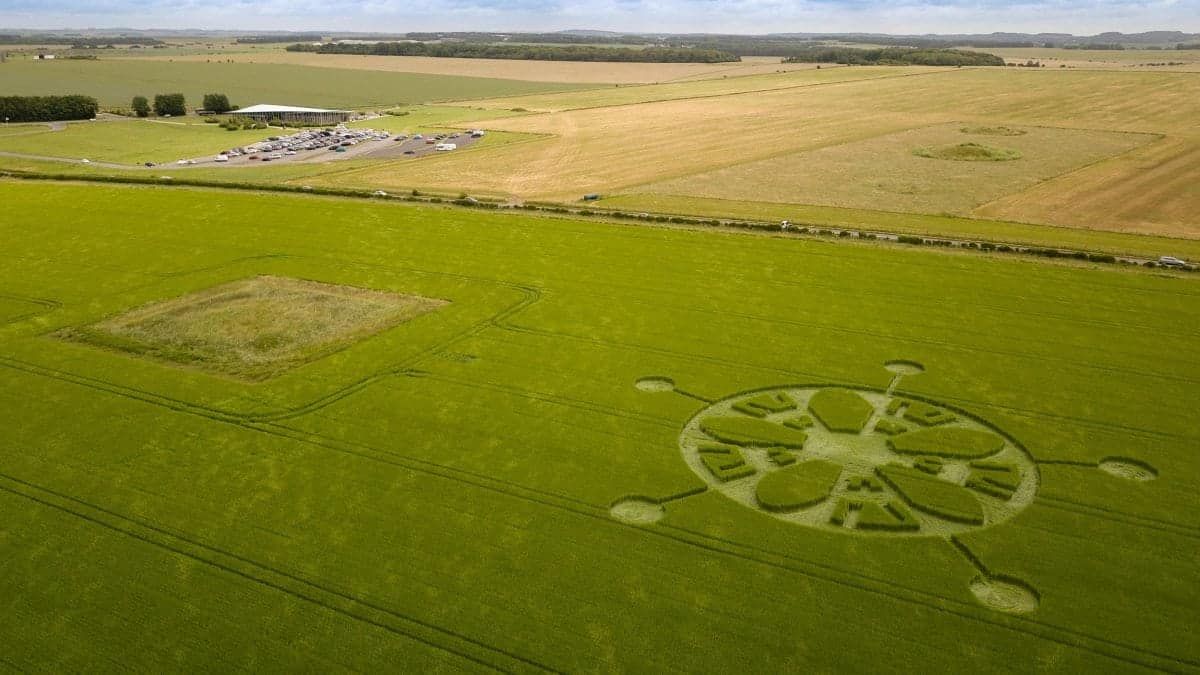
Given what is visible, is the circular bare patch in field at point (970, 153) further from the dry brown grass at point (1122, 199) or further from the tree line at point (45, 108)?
the tree line at point (45, 108)

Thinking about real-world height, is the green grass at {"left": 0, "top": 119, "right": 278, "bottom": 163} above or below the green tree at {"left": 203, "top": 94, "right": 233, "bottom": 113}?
below

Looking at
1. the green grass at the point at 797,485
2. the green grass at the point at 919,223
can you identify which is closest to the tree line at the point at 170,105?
the green grass at the point at 919,223

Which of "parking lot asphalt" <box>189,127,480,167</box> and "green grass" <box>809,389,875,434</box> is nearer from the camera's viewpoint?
"green grass" <box>809,389,875,434</box>

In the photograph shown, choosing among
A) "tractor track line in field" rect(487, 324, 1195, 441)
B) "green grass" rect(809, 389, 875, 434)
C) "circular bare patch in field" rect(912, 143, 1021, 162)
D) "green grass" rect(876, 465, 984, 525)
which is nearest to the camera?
"green grass" rect(876, 465, 984, 525)

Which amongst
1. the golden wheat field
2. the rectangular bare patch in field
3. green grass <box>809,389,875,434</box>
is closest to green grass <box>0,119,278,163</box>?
the golden wheat field

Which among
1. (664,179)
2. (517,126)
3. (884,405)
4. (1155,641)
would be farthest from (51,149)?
(1155,641)

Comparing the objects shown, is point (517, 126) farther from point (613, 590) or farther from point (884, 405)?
point (613, 590)

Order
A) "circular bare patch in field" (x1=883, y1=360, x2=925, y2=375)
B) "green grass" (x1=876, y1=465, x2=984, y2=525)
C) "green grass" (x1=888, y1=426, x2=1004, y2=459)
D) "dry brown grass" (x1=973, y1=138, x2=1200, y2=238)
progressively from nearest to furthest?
"green grass" (x1=876, y1=465, x2=984, y2=525) < "green grass" (x1=888, y1=426, x2=1004, y2=459) < "circular bare patch in field" (x1=883, y1=360, x2=925, y2=375) < "dry brown grass" (x1=973, y1=138, x2=1200, y2=238)

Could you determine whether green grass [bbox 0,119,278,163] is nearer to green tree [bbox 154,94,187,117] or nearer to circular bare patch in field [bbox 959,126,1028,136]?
green tree [bbox 154,94,187,117]
